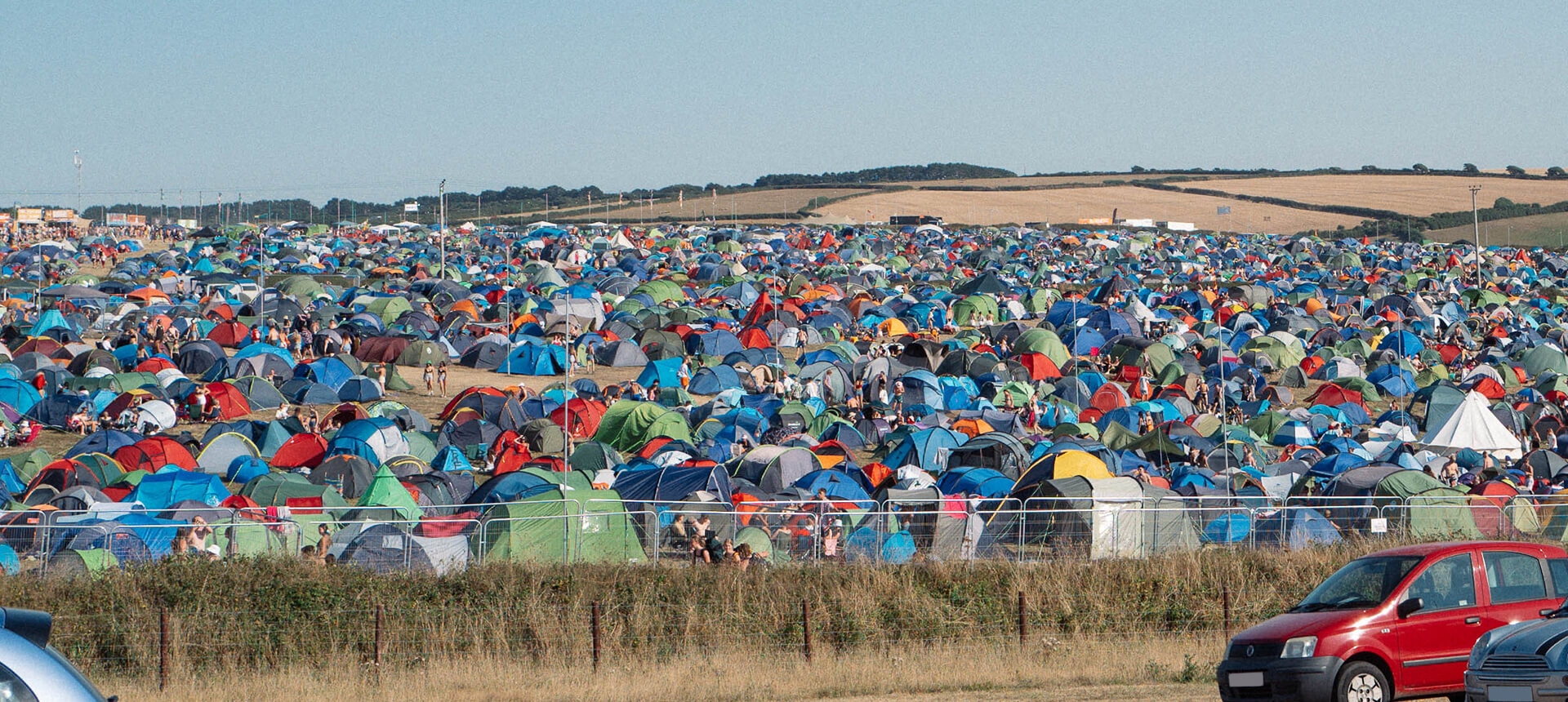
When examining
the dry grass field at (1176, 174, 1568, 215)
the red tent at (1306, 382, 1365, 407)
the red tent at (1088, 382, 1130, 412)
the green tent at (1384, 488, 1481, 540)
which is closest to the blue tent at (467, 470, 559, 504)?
the green tent at (1384, 488, 1481, 540)

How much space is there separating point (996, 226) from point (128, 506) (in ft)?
320

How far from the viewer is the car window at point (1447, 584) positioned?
8656 millimetres

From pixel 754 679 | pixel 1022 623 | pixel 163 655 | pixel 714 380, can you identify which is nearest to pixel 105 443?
pixel 714 380

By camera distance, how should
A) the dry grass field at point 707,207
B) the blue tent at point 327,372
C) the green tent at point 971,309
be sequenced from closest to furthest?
the blue tent at point 327,372 → the green tent at point 971,309 → the dry grass field at point 707,207

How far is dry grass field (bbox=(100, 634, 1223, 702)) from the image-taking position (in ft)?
33.4

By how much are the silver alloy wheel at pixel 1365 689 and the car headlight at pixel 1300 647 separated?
0.89ft

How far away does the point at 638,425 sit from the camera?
2642 centimetres

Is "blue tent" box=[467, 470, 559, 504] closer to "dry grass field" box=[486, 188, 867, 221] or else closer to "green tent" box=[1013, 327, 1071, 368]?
"green tent" box=[1013, 327, 1071, 368]

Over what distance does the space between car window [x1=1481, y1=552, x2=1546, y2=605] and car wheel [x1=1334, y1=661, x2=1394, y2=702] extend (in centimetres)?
98

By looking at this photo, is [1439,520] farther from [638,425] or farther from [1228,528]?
[638,425]

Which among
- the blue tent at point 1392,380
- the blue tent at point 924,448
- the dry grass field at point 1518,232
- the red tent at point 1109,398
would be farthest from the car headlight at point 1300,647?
the dry grass field at point 1518,232

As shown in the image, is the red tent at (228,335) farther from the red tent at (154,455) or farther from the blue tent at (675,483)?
the blue tent at (675,483)

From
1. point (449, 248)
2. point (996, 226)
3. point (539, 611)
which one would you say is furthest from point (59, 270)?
point (996, 226)

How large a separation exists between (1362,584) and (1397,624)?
1.48 ft
